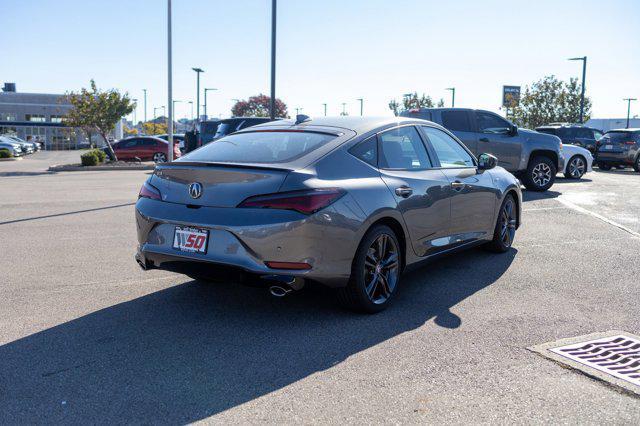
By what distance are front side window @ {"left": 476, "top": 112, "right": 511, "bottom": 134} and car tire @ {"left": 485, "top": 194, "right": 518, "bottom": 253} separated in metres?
7.25

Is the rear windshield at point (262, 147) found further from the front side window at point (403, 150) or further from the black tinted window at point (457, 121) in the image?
the black tinted window at point (457, 121)

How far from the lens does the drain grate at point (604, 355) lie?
12.1 feet

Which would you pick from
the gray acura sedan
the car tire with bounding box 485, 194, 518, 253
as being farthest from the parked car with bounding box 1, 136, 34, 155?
the gray acura sedan

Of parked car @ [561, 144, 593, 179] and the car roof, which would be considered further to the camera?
parked car @ [561, 144, 593, 179]

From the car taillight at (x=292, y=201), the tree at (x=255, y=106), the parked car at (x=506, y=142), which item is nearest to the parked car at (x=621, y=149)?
the parked car at (x=506, y=142)

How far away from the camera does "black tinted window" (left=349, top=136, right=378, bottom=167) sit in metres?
4.86

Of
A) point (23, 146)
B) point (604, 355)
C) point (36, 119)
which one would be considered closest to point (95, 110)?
point (23, 146)

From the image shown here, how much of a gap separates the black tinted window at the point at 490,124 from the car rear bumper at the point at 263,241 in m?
10.7

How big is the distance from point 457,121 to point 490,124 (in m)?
0.77

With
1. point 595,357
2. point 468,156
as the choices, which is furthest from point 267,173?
point 468,156

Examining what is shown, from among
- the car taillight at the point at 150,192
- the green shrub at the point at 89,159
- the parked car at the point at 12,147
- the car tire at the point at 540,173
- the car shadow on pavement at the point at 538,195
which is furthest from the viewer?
the parked car at the point at 12,147

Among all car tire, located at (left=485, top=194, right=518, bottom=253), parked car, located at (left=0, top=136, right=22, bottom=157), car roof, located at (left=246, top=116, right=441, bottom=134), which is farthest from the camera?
parked car, located at (left=0, top=136, right=22, bottom=157)

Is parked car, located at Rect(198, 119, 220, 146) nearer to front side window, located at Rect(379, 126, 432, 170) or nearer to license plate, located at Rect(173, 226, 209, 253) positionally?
front side window, located at Rect(379, 126, 432, 170)

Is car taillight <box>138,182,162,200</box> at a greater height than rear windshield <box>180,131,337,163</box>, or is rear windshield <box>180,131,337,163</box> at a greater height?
rear windshield <box>180,131,337,163</box>
